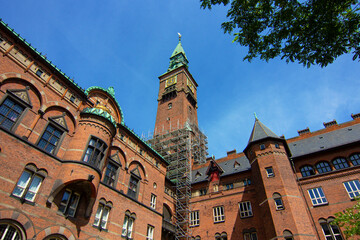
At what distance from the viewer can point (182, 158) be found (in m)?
37.8

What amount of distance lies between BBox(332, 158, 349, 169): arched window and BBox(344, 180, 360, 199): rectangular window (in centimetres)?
201

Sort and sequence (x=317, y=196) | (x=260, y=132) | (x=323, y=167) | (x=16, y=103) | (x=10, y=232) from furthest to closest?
(x=260, y=132), (x=323, y=167), (x=317, y=196), (x=16, y=103), (x=10, y=232)

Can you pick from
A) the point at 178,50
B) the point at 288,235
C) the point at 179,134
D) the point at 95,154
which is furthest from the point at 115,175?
the point at 178,50

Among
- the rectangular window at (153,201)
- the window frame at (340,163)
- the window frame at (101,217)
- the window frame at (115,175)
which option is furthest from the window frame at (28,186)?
the window frame at (340,163)

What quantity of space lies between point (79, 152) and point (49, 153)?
2.08 m

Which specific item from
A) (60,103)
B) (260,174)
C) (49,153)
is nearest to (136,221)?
(49,153)

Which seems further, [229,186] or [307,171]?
[229,186]

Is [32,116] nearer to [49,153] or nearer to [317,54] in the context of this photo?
[49,153]

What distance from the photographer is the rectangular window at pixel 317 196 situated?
24550 millimetres

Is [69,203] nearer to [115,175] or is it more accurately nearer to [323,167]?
[115,175]

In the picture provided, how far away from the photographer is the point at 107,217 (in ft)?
64.8

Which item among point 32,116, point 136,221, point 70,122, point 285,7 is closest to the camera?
point 285,7

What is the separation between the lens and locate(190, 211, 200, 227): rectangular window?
30.6 m

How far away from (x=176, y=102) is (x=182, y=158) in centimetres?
1761
